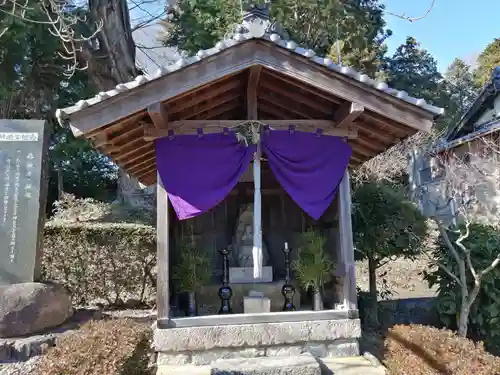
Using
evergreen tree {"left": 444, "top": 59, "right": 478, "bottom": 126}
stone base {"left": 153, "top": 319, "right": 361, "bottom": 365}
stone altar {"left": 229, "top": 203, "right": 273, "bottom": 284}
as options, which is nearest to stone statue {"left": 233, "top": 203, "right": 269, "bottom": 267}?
stone altar {"left": 229, "top": 203, "right": 273, "bottom": 284}

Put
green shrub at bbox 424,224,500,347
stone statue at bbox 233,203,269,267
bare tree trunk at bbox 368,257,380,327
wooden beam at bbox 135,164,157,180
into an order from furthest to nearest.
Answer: wooden beam at bbox 135,164,157,180 → bare tree trunk at bbox 368,257,380,327 → stone statue at bbox 233,203,269,267 → green shrub at bbox 424,224,500,347

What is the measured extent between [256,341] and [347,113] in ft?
10.5

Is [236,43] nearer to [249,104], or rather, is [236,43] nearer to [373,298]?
[249,104]

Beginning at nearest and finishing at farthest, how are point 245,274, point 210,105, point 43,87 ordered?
point 210,105
point 245,274
point 43,87

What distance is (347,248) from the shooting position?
5656 millimetres

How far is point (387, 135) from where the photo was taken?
6.18 metres

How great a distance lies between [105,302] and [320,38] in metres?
10.4

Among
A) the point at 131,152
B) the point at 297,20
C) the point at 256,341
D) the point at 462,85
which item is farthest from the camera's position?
the point at 462,85

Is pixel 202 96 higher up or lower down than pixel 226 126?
higher up

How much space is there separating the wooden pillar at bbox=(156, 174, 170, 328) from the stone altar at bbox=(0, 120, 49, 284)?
1837 mm

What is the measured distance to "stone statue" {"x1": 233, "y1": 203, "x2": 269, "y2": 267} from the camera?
273 inches

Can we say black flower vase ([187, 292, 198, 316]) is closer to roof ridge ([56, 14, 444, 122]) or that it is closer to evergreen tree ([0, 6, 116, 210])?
roof ridge ([56, 14, 444, 122])

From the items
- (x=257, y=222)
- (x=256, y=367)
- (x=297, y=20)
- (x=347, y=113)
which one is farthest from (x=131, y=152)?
(x=297, y=20)

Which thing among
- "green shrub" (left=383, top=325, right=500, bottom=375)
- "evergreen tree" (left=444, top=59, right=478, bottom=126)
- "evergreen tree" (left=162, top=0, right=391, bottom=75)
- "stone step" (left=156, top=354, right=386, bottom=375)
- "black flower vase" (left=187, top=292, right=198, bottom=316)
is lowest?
"stone step" (left=156, top=354, right=386, bottom=375)
